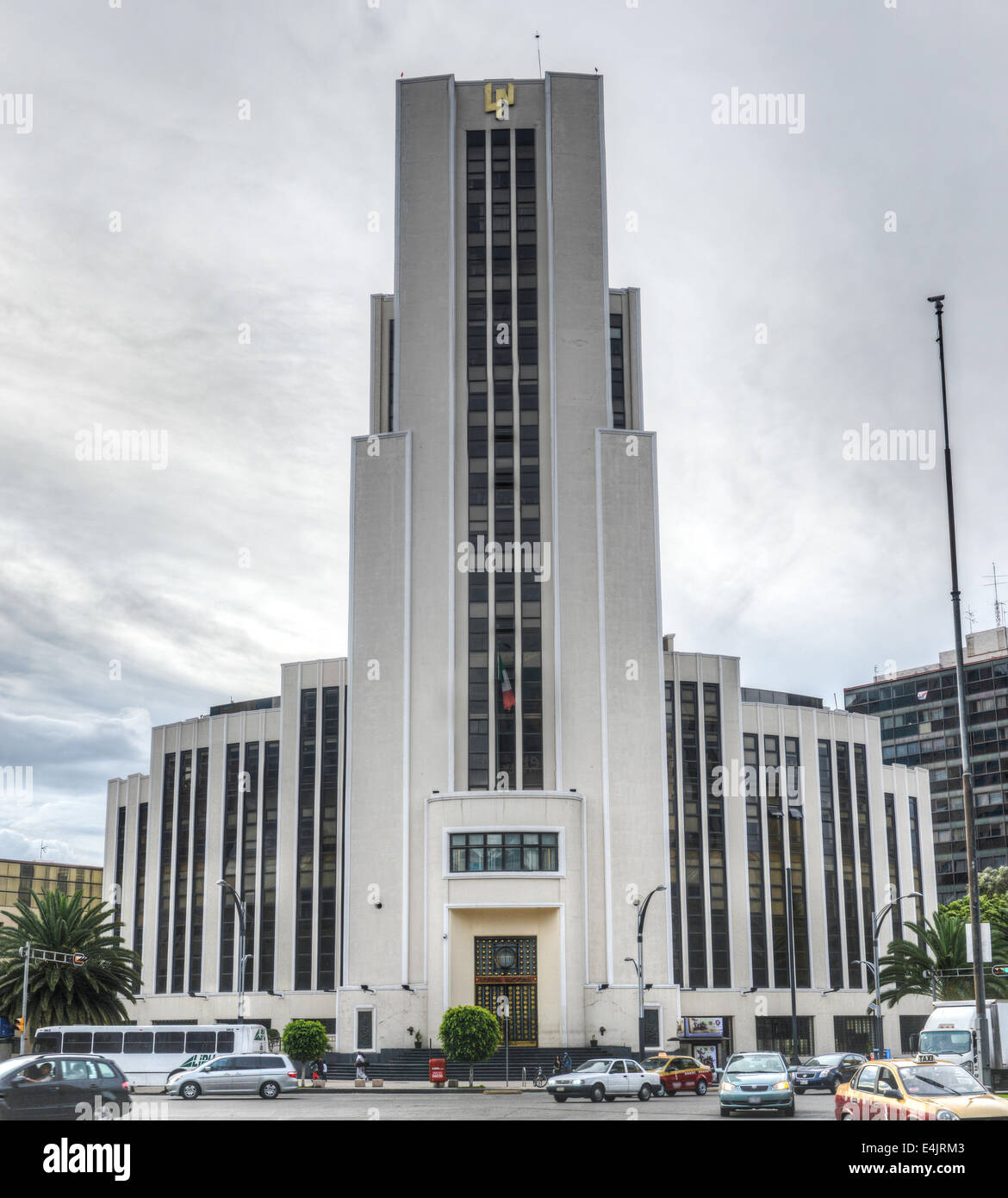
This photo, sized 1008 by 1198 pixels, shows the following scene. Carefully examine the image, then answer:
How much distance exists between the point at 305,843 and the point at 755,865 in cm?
3135

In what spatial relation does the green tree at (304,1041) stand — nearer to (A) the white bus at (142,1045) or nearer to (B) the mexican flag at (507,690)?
(A) the white bus at (142,1045)

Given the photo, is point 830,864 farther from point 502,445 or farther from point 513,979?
point 502,445

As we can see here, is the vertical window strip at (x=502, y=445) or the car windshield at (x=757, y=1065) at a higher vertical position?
the vertical window strip at (x=502, y=445)

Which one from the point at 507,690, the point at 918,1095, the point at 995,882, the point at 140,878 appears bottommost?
the point at 918,1095

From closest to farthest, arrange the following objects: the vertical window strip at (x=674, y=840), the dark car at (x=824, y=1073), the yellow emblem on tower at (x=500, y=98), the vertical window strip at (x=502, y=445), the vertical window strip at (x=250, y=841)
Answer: the dark car at (x=824, y=1073)
the vertical window strip at (x=502, y=445)
the yellow emblem on tower at (x=500, y=98)
the vertical window strip at (x=674, y=840)
the vertical window strip at (x=250, y=841)

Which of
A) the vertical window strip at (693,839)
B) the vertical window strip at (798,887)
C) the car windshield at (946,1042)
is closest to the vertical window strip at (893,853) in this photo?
the vertical window strip at (798,887)

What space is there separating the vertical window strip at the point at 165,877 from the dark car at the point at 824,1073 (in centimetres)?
5541

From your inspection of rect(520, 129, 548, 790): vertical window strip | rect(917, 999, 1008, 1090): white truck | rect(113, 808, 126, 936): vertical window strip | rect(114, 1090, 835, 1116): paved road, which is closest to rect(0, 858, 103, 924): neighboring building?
rect(113, 808, 126, 936): vertical window strip

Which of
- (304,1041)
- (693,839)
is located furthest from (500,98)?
(304,1041)

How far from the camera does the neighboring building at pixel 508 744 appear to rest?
2650 inches

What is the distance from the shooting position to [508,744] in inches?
2805

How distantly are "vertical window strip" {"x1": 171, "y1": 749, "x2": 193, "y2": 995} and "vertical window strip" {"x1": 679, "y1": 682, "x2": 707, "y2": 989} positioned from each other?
36334 millimetres
